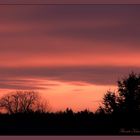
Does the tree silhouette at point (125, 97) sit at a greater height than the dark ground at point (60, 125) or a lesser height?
greater

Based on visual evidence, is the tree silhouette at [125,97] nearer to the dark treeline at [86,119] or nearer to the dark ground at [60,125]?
the dark treeline at [86,119]

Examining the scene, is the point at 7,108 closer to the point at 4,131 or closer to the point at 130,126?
the point at 130,126

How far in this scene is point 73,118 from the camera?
16719 millimetres

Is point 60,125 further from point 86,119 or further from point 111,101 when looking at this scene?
point 111,101

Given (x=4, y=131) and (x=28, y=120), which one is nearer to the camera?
(x=4, y=131)

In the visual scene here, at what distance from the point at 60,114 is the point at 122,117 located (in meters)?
5.07

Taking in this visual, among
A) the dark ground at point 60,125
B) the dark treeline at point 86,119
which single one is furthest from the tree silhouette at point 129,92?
the dark ground at point 60,125

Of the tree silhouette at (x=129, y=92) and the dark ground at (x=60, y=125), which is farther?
the tree silhouette at (x=129, y=92)

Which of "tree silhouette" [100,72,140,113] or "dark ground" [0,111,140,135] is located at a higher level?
"tree silhouette" [100,72,140,113]

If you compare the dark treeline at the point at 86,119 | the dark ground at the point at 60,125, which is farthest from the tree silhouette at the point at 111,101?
the dark ground at the point at 60,125

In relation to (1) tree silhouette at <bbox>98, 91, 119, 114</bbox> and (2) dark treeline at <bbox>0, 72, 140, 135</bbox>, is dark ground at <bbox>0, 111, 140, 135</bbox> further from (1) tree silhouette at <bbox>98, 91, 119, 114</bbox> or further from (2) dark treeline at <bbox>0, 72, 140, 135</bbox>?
(1) tree silhouette at <bbox>98, 91, 119, 114</bbox>

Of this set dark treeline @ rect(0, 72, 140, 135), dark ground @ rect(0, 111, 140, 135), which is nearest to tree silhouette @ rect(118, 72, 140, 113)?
dark treeline @ rect(0, 72, 140, 135)

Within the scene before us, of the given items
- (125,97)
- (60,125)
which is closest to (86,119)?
(60,125)

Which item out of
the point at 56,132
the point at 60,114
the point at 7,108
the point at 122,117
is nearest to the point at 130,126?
the point at 122,117
